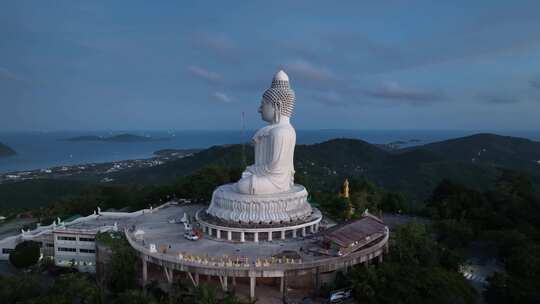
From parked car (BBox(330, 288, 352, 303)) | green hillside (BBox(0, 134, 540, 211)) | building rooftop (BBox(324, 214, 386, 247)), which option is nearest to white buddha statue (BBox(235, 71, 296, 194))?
building rooftop (BBox(324, 214, 386, 247))

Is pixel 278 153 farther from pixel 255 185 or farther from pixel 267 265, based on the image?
pixel 267 265

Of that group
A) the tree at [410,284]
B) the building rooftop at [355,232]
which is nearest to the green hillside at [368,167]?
the building rooftop at [355,232]

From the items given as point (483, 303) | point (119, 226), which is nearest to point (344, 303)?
point (483, 303)

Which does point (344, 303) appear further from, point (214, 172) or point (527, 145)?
point (527, 145)

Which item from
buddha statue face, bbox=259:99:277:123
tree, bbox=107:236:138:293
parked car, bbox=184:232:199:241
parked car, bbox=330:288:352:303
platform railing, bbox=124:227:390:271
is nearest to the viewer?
parked car, bbox=330:288:352:303

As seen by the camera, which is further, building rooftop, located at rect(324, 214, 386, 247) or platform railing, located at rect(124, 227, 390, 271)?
building rooftop, located at rect(324, 214, 386, 247)

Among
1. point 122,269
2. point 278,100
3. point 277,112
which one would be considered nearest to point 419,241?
point 277,112

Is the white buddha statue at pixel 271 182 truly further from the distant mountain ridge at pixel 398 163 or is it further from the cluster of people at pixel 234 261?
the distant mountain ridge at pixel 398 163

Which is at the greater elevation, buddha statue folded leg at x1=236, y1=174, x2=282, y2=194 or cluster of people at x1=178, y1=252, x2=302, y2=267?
buddha statue folded leg at x1=236, y1=174, x2=282, y2=194

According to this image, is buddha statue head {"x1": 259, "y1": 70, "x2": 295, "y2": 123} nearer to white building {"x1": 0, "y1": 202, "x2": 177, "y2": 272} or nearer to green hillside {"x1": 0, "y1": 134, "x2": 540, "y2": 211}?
white building {"x1": 0, "y1": 202, "x2": 177, "y2": 272}
